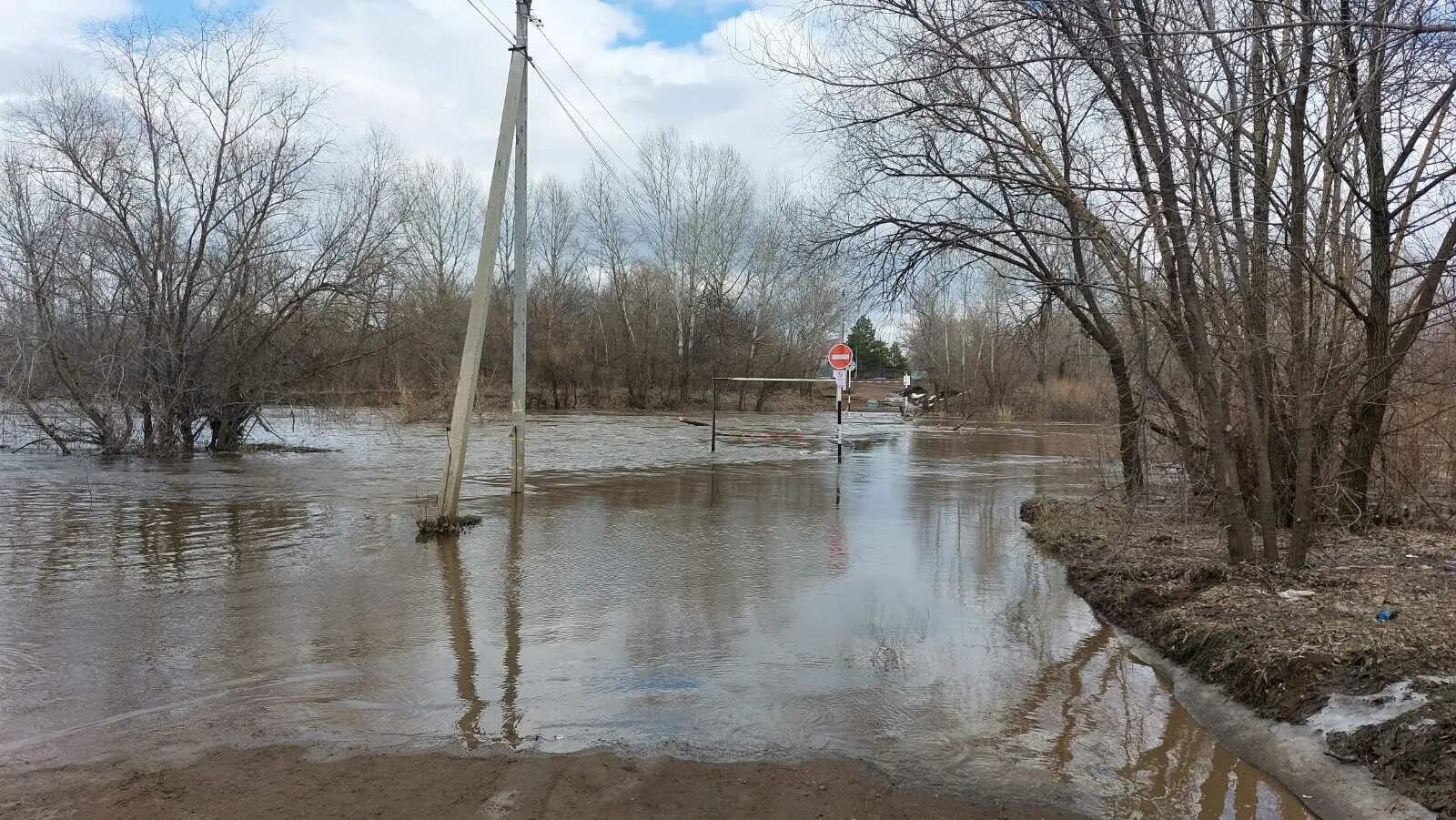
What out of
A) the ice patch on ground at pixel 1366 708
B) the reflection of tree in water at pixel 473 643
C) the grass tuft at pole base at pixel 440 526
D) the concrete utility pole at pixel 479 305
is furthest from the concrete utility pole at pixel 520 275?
the ice patch on ground at pixel 1366 708

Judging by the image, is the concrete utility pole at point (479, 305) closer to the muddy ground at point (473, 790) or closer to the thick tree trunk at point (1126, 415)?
the muddy ground at point (473, 790)

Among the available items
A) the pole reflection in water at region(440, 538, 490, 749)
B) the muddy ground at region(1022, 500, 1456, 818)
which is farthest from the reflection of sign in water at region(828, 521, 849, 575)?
the pole reflection in water at region(440, 538, 490, 749)

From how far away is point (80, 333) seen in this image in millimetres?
17859

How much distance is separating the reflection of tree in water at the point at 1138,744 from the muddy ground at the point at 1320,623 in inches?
Answer: 15.6

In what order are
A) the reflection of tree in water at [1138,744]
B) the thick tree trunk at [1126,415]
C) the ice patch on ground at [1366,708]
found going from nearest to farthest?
1. the reflection of tree in water at [1138,744]
2. the ice patch on ground at [1366,708]
3. the thick tree trunk at [1126,415]

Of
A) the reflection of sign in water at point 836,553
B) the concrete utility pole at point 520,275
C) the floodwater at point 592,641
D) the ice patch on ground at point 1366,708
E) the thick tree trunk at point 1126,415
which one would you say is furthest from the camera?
the concrete utility pole at point 520,275

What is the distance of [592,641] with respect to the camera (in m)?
6.18

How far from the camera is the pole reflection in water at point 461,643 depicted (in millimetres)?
4562

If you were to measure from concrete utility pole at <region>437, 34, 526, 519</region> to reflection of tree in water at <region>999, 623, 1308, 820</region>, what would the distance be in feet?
22.2

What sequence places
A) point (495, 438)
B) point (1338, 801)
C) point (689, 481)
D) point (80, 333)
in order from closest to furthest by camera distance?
point (1338, 801), point (689, 481), point (80, 333), point (495, 438)

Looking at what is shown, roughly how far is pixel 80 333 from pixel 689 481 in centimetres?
1286

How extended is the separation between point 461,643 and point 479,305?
16.0ft

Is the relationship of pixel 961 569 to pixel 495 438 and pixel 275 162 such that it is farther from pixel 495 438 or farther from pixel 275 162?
pixel 495 438

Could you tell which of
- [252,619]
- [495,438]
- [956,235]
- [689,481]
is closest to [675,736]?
[252,619]
